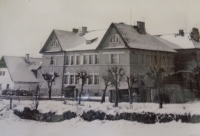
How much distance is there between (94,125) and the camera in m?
2.33

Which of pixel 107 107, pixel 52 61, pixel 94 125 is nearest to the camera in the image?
pixel 94 125

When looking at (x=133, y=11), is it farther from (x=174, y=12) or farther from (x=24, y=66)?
(x=24, y=66)

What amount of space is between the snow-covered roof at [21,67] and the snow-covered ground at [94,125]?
1.01 ft

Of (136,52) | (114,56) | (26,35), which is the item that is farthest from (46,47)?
(136,52)

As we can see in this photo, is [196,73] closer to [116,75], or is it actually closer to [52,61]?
[116,75]

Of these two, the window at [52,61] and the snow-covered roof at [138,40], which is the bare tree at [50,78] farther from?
the snow-covered roof at [138,40]

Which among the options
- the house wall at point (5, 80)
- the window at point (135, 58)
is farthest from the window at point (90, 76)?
the house wall at point (5, 80)

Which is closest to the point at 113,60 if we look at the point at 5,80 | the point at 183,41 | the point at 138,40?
the point at 138,40

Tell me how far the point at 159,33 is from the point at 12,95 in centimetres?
187

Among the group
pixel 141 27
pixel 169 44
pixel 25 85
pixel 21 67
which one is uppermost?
pixel 141 27

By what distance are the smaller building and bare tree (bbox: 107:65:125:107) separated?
35.8 inches

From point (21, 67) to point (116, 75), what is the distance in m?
1.24

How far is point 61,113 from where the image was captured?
8.29ft

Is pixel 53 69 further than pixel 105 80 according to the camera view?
Yes
